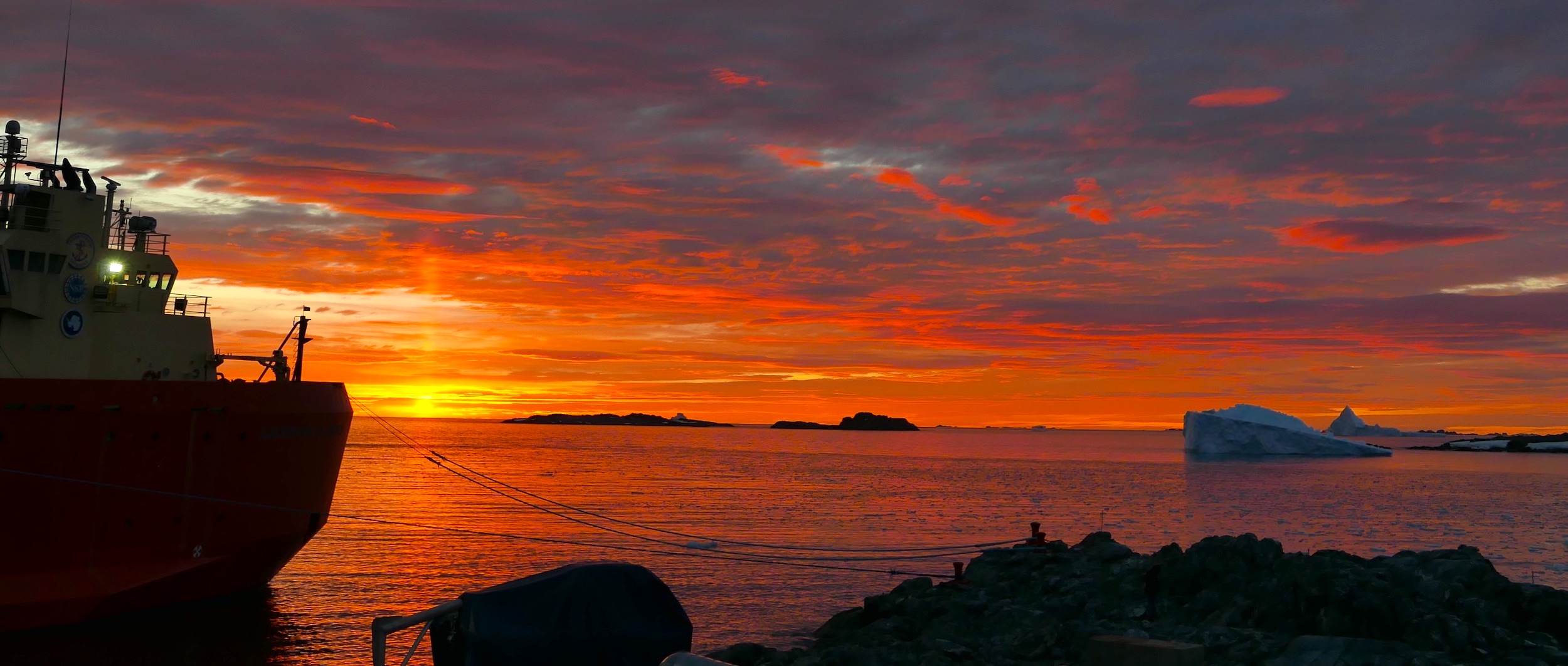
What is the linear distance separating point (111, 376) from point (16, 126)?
24.0 feet

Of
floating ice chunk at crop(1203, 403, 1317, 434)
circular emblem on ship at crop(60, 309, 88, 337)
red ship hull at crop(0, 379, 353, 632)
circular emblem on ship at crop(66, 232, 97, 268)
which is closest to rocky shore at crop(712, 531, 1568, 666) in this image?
red ship hull at crop(0, 379, 353, 632)

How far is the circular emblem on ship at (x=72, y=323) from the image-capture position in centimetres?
2448

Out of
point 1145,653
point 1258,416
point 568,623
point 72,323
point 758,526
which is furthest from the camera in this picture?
point 1258,416

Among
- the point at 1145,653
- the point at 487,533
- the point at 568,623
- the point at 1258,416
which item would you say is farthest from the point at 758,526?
the point at 1258,416

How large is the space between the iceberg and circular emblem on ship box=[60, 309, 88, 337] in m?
153

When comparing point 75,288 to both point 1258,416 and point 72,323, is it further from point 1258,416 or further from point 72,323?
point 1258,416

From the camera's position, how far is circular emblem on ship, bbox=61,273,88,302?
24.6 m

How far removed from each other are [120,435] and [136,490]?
1331 mm

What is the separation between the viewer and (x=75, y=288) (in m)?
24.7

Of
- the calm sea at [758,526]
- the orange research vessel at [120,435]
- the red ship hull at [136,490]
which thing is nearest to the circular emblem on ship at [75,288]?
the orange research vessel at [120,435]

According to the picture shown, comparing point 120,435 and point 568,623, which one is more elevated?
point 120,435

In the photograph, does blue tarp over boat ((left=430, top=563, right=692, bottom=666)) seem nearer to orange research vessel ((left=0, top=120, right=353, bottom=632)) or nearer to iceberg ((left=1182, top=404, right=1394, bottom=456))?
orange research vessel ((left=0, top=120, right=353, bottom=632))

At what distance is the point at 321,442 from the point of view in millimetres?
27844

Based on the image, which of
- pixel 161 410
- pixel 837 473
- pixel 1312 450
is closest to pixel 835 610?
pixel 161 410
